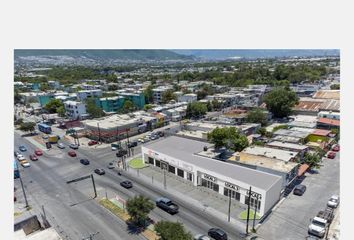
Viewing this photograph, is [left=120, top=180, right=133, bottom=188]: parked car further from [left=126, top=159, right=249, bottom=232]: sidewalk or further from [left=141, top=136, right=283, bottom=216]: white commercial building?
[left=141, top=136, right=283, bottom=216]: white commercial building

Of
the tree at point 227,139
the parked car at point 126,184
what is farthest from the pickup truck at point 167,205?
the tree at point 227,139

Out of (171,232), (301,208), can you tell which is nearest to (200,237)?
(171,232)

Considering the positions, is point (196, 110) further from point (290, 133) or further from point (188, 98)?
point (290, 133)

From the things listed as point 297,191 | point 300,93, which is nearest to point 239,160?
point 297,191

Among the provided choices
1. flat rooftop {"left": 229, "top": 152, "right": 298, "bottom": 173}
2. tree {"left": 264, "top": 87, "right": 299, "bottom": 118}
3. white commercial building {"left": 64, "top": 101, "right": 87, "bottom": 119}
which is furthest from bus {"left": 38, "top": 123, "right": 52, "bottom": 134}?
tree {"left": 264, "top": 87, "right": 299, "bottom": 118}

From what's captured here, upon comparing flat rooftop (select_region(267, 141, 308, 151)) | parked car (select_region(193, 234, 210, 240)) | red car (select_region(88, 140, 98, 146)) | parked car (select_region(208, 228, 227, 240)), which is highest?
flat rooftop (select_region(267, 141, 308, 151))
